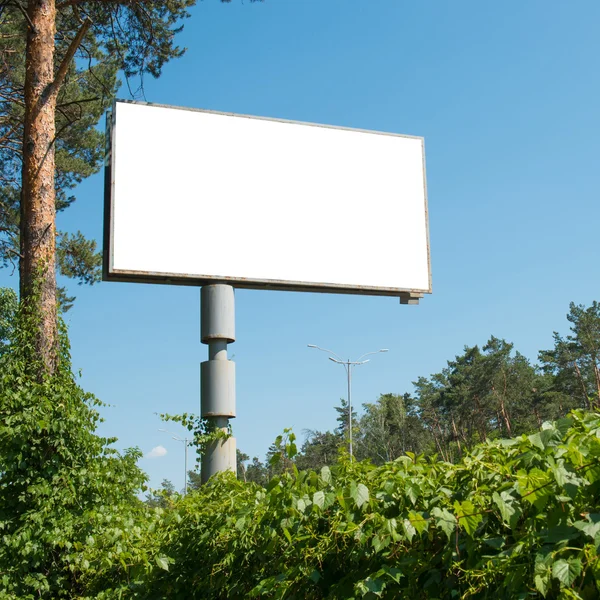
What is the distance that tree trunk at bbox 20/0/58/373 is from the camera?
8.38 m

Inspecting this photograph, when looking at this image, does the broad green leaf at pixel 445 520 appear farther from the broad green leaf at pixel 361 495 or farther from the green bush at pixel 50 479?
the green bush at pixel 50 479

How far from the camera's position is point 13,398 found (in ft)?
24.9

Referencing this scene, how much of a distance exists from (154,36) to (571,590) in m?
11.8

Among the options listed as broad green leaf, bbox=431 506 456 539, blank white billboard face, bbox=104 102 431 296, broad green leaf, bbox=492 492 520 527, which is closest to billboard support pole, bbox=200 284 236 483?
blank white billboard face, bbox=104 102 431 296

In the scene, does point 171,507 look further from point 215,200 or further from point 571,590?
point 215,200

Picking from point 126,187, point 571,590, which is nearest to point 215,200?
point 126,187

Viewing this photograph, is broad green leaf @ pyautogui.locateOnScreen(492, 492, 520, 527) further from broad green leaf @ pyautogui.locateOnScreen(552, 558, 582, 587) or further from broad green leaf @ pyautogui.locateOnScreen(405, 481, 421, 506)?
broad green leaf @ pyautogui.locateOnScreen(405, 481, 421, 506)

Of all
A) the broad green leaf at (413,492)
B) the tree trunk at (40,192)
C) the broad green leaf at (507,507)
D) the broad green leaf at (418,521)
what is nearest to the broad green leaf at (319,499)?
the broad green leaf at (413,492)

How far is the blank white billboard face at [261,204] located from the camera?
9438 mm

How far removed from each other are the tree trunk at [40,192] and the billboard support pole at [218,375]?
190 cm

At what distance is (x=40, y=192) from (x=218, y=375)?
3.11 meters

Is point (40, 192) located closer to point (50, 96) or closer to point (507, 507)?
point (50, 96)

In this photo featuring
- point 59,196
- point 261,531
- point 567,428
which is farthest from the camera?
point 59,196

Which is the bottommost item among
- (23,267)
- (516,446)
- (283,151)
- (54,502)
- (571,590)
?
(54,502)
